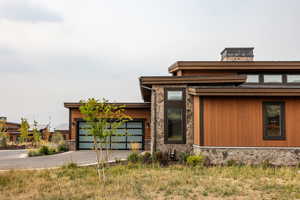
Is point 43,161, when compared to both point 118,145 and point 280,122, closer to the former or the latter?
point 118,145

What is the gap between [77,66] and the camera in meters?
29.0

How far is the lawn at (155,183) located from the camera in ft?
26.5

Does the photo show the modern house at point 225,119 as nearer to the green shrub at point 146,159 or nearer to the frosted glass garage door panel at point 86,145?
the green shrub at point 146,159

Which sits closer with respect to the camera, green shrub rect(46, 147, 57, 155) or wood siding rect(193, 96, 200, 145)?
wood siding rect(193, 96, 200, 145)

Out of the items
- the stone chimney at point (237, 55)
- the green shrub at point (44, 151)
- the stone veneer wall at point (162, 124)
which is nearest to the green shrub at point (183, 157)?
the stone veneer wall at point (162, 124)

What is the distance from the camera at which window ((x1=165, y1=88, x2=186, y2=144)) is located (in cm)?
1442

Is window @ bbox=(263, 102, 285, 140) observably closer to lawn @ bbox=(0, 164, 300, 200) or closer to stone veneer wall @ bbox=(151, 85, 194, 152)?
lawn @ bbox=(0, 164, 300, 200)

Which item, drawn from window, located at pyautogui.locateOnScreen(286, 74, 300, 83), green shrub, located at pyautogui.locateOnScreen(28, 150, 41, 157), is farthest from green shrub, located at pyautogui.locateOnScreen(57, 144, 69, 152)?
window, located at pyautogui.locateOnScreen(286, 74, 300, 83)

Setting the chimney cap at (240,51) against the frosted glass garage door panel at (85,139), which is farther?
the frosted glass garage door panel at (85,139)

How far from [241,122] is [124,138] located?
10.8 m

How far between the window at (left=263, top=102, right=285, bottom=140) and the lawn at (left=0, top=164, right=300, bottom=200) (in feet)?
6.08

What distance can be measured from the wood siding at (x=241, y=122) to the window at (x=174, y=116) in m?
1.61

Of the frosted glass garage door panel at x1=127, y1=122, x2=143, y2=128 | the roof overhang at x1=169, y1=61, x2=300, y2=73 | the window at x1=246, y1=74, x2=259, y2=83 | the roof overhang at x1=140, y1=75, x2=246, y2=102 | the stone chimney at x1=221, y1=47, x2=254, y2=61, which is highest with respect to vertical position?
the stone chimney at x1=221, y1=47, x2=254, y2=61

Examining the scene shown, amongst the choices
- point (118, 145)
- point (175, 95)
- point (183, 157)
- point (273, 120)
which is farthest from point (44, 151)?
point (273, 120)
